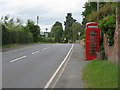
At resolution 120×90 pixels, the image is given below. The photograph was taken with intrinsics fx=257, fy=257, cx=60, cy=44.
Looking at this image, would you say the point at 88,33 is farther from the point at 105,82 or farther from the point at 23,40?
the point at 23,40

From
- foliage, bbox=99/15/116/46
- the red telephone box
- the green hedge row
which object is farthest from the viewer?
the green hedge row

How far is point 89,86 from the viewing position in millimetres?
9000

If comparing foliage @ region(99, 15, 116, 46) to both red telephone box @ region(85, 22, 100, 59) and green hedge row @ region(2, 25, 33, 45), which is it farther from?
green hedge row @ region(2, 25, 33, 45)

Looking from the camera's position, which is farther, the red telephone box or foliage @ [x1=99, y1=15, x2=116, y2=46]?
the red telephone box

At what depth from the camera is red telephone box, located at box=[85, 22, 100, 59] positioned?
18.9m

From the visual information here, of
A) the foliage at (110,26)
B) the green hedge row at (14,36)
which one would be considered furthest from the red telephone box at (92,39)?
the green hedge row at (14,36)

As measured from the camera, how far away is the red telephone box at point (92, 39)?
18853mm

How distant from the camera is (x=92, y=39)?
62.6 ft

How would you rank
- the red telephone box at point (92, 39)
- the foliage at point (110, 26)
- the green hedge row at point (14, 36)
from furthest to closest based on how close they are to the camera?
the green hedge row at point (14, 36) < the red telephone box at point (92, 39) < the foliage at point (110, 26)

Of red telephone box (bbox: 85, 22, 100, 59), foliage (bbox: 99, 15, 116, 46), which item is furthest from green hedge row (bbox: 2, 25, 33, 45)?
foliage (bbox: 99, 15, 116, 46)

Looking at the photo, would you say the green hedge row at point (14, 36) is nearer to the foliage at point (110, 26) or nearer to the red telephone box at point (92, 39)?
the red telephone box at point (92, 39)

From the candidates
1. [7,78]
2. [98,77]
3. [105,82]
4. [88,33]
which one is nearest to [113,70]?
[98,77]

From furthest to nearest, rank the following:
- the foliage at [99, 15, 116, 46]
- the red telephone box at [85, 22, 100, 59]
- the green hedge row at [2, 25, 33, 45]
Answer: the green hedge row at [2, 25, 33, 45]
the red telephone box at [85, 22, 100, 59]
the foliage at [99, 15, 116, 46]

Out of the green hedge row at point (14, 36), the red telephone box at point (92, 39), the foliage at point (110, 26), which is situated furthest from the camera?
the green hedge row at point (14, 36)
